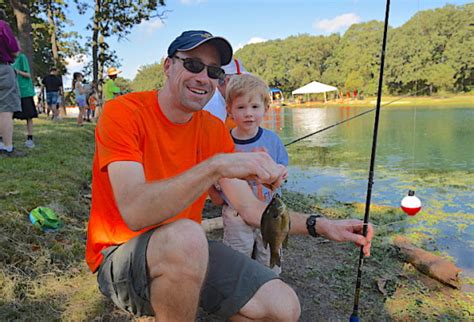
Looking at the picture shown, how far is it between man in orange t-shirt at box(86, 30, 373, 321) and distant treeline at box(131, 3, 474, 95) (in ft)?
61.4

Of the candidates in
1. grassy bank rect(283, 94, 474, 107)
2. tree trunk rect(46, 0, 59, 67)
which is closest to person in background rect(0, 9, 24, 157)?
grassy bank rect(283, 94, 474, 107)

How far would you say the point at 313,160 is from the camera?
1102 cm

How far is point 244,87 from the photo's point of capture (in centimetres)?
331

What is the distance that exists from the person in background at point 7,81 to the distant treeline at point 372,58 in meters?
17.6

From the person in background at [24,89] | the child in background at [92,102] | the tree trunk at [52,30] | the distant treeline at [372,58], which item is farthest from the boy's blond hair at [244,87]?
the tree trunk at [52,30]

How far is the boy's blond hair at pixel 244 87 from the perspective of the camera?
10.9 feet

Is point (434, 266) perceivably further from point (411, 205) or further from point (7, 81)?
point (7, 81)

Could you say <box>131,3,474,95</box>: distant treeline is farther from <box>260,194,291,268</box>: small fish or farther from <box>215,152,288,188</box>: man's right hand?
<box>215,152,288,188</box>: man's right hand

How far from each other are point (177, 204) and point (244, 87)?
6.34ft

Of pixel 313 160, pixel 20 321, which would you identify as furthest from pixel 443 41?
pixel 20 321

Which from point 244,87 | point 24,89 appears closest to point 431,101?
point 244,87

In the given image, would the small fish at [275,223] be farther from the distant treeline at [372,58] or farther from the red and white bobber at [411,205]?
the distant treeline at [372,58]

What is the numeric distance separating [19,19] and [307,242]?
835 centimetres

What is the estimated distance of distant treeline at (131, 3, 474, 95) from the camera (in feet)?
78.7
